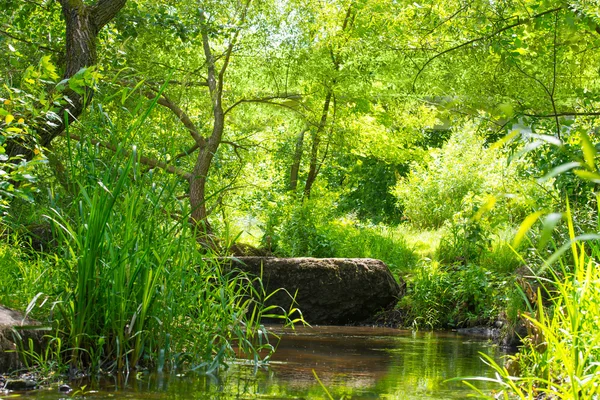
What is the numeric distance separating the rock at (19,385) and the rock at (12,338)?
0.71ft

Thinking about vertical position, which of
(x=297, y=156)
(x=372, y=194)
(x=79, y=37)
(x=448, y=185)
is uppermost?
(x=372, y=194)

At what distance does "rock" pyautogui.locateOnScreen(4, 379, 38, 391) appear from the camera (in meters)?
3.49

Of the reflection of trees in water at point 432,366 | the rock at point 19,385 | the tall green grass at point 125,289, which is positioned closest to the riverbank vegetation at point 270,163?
the tall green grass at point 125,289

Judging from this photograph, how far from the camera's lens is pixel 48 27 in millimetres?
8336

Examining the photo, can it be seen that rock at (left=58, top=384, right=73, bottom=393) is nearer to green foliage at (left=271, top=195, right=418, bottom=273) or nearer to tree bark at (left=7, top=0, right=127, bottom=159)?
tree bark at (left=7, top=0, right=127, bottom=159)

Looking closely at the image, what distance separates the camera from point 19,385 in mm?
3523

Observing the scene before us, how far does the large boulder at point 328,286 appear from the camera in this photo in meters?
9.46

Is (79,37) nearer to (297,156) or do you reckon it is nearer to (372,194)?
(297,156)

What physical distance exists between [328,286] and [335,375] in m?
4.96

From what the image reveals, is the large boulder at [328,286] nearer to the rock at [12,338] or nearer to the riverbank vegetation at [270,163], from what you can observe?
the riverbank vegetation at [270,163]

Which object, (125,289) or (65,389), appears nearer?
(65,389)

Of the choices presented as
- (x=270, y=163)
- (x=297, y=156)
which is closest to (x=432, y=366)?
(x=297, y=156)

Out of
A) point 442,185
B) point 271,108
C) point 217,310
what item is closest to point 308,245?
point 271,108

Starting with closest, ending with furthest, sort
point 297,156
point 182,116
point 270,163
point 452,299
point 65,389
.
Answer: point 65,389 → point 452,299 → point 182,116 → point 297,156 → point 270,163
